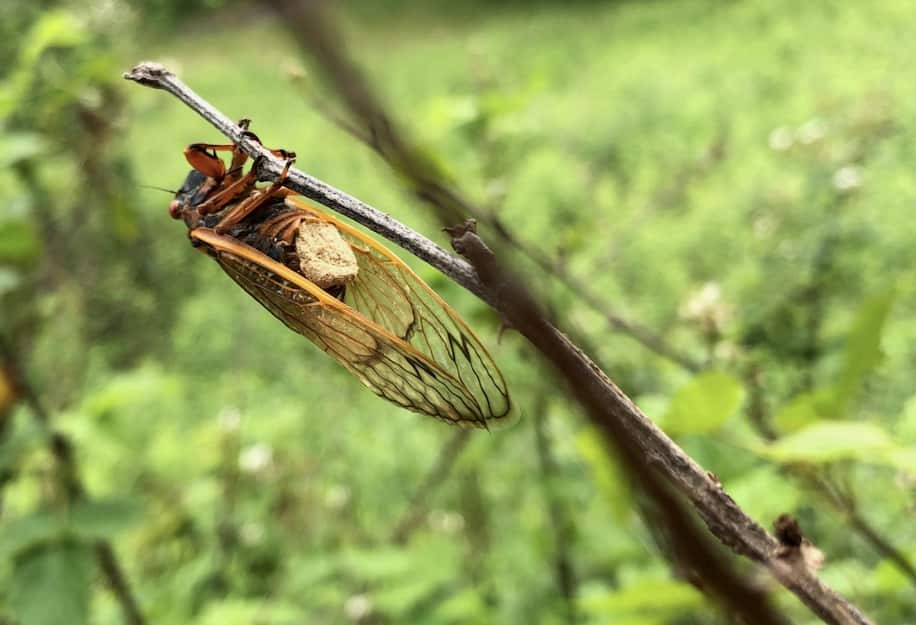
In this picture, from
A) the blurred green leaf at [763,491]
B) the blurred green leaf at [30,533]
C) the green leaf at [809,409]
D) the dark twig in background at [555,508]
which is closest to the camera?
the green leaf at [809,409]

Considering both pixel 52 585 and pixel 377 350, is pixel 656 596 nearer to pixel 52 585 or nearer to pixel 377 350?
pixel 377 350

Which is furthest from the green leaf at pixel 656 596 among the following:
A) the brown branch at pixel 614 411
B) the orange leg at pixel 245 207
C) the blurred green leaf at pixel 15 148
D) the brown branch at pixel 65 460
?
the blurred green leaf at pixel 15 148

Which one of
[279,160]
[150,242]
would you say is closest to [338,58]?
[279,160]

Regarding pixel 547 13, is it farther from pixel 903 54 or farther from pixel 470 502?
pixel 470 502

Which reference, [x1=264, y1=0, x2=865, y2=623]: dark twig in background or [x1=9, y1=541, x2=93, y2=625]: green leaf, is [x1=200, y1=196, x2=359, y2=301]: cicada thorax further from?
[x1=9, y1=541, x2=93, y2=625]: green leaf

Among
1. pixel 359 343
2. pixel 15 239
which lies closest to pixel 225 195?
pixel 359 343

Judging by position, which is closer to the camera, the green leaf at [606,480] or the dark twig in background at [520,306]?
the dark twig in background at [520,306]

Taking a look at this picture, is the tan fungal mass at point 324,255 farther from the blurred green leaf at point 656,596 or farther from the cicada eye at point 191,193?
the blurred green leaf at point 656,596
